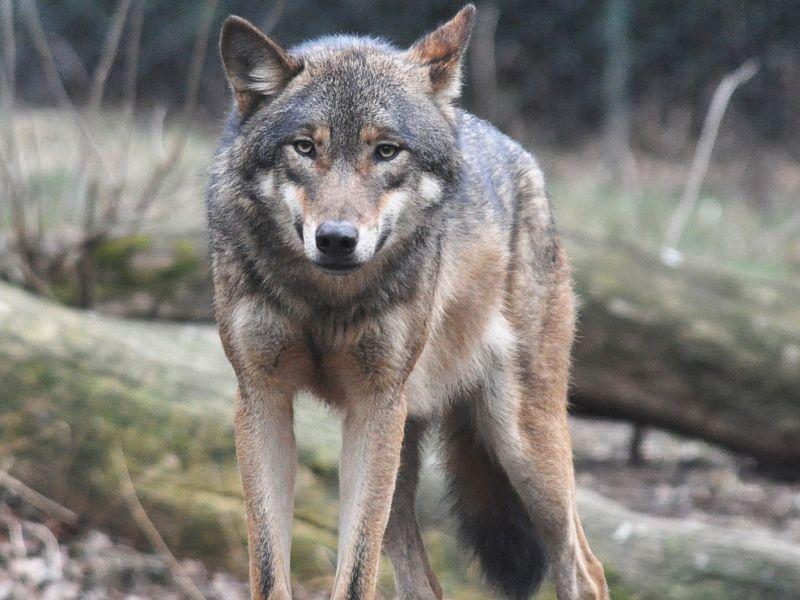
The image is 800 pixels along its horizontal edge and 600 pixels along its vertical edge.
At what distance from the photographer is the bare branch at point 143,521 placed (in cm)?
482

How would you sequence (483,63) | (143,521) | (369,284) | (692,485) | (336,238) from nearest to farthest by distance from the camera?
(336,238) < (369,284) < (143,521) < (692,485) < (483,63)

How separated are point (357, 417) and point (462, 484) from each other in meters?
1.06

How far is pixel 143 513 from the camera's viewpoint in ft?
16.1

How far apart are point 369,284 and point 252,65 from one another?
0.74 meters

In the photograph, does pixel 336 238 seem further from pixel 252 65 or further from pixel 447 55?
pixel 447 55

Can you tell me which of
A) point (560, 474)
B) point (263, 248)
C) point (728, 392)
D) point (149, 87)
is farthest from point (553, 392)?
point (149, 87)

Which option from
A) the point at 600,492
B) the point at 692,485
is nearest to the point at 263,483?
the point at 600,492

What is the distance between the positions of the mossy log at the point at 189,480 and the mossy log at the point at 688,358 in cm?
111

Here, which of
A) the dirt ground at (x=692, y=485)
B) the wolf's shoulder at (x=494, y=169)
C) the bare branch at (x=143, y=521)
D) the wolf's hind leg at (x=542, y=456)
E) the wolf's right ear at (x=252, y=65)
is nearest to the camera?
the wolf's right ear at (x=252, y=65)

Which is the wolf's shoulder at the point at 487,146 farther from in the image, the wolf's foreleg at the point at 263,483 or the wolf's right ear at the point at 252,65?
the wolf's foreleg at the point at 263,483

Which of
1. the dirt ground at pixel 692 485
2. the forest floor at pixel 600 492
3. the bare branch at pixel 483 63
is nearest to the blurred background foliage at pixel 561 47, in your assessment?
the bare branch at pixel 483 63

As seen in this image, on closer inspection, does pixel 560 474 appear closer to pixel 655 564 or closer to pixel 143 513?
pixel 655 564

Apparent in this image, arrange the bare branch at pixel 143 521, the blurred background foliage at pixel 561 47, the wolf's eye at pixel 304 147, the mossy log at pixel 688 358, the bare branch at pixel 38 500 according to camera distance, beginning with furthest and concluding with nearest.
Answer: the blurred background foliage at pixel 561 47
the mossy log at pixel 688 358
the bare branch at pixel 38 500
the bare branch at pixel 143 521
the wolf's eye at pixel 304 147

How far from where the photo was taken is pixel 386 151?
3.25m
